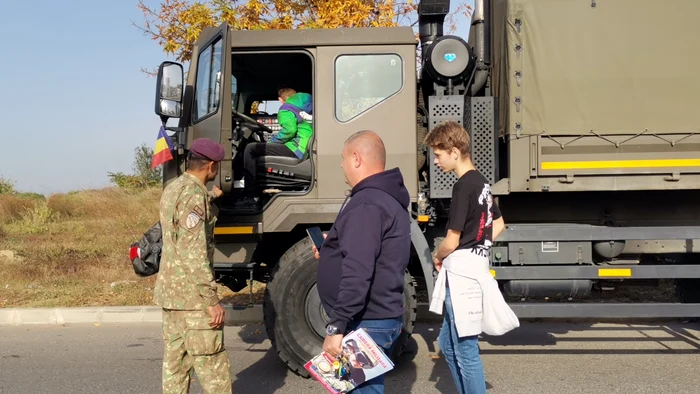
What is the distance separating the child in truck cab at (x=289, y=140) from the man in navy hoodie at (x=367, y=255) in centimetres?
238

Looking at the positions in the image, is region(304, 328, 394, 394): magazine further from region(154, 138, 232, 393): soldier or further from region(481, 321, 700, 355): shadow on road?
region(481, 321, 700, 355): shadow on road

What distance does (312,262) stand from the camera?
461 centimetres

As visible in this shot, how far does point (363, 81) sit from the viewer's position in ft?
15.5

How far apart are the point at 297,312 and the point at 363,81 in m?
1.83

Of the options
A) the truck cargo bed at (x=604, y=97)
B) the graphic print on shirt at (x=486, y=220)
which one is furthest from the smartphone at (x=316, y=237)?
the truck cargo bed at (x=604, y=97)

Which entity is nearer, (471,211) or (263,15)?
(471,211)

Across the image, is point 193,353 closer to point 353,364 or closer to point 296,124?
point 353,364

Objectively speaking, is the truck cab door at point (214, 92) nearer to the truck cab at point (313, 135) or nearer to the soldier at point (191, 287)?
the truck cab at point (313, 135)

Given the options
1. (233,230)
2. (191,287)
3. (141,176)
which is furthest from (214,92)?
(141,176)

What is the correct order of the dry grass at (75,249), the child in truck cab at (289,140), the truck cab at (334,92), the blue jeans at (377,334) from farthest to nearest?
the dry grass at (75,249), the child in truck cab at (289,140), the truck cab at (334,92), the blue jeans at (377,334)

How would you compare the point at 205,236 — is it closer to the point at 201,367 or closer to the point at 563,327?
the point at 201,367

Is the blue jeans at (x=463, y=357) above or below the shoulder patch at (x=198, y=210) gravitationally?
below

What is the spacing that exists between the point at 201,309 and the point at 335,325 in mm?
1176

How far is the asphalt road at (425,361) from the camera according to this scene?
454 cm
